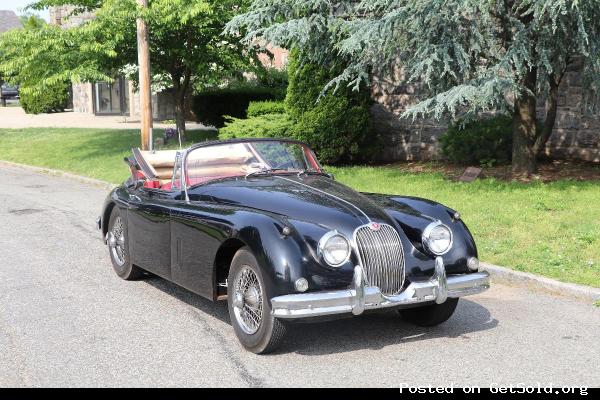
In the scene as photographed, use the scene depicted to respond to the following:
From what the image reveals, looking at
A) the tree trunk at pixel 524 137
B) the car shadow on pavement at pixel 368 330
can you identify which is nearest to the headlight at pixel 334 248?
the car shadow on pavement at pixel 368 330

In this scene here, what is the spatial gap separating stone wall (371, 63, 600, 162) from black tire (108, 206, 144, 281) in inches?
377

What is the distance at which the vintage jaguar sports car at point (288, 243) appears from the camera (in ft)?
17.1

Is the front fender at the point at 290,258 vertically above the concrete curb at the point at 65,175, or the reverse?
the front fender at the point at 290,258

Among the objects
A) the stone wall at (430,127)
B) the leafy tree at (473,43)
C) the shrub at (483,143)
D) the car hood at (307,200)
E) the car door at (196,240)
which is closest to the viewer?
the car hood at (307,200)

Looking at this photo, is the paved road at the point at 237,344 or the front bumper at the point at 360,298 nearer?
the paved road at the point at 237,344

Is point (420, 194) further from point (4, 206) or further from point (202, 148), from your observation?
point (4, 206)

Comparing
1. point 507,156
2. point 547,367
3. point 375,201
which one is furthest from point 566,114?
point 547,367

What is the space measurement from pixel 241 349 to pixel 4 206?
866 centimetres

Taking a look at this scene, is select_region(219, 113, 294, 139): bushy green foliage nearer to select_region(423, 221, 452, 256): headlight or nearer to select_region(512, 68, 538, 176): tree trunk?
select_region(512, 68, 538, 176): tree trunk

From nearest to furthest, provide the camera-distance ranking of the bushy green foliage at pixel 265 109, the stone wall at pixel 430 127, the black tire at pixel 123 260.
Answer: the black tire at pixel 123 260
the stone wall at pixel 430 127
the bushy green foliage at pixel 265 109

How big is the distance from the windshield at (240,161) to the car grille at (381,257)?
1599 millimetres

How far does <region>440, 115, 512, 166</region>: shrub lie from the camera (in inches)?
574

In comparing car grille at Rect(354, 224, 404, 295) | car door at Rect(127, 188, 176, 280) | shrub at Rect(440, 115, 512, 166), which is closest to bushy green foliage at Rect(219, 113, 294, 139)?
shrub at Rect(440, 115, 512, 166)

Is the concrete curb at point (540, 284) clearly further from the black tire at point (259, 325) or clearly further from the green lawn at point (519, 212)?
the black tire at point (259, 325)
